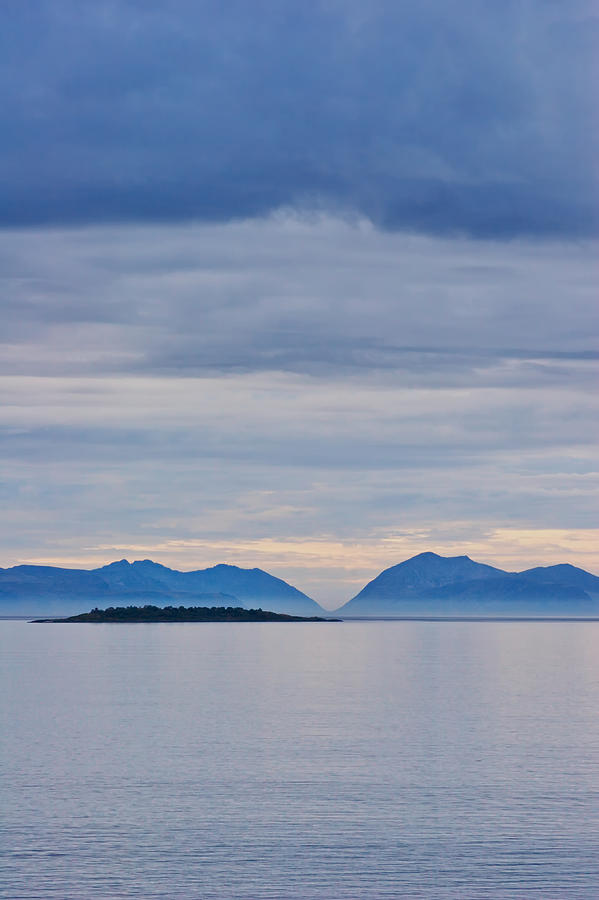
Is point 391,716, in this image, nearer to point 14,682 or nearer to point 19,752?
point 19,752

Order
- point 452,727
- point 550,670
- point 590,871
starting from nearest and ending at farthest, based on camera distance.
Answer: point 590,871 < point 452,727 < point 550,670

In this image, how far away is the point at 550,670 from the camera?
614 feet

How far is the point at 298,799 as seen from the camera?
62688mm

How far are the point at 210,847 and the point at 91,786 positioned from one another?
16.4m

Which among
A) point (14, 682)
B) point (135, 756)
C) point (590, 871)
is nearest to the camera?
point (590, 871)

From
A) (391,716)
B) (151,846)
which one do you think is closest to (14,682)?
(391,716)

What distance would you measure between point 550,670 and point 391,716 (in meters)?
87.6

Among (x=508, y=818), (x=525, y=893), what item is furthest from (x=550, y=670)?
(x=525, y=893)

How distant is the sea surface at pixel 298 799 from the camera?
156 ft

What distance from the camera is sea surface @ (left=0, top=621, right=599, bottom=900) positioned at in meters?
47.5

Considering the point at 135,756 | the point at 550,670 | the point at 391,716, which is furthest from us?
the point at 550,670

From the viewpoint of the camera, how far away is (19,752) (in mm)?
80188

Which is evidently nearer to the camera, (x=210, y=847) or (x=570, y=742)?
(x=210, y=847)

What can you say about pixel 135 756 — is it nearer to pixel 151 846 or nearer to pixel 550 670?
pixel 151 846
